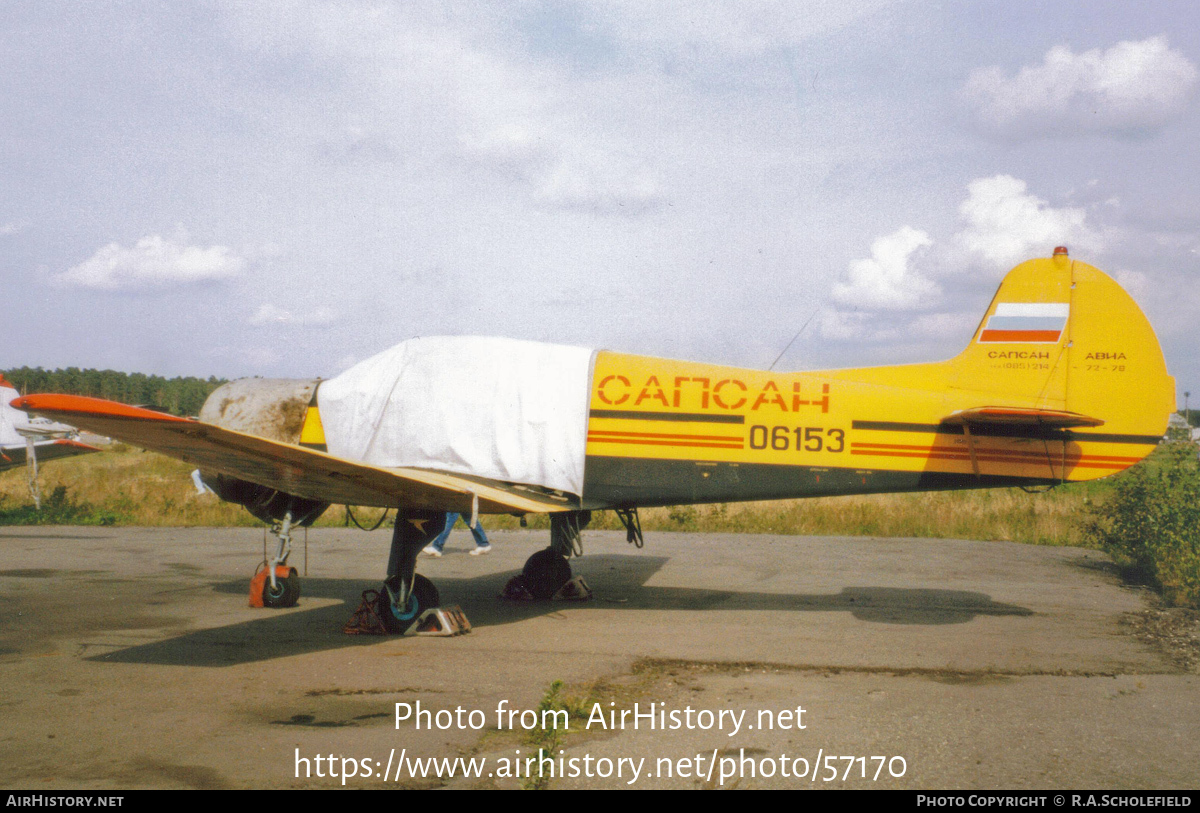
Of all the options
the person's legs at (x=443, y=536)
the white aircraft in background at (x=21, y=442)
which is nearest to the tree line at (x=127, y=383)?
the white aircraft in background at (x=21, y=442)

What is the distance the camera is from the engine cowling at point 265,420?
8.19 meters

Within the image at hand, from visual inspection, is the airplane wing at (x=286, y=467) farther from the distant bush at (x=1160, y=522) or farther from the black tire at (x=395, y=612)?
the distant bush at (x=1160, y=522)

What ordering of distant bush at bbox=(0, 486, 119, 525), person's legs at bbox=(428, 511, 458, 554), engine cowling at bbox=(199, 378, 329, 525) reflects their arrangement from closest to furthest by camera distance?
engine cowling at bbox=(199, 378, 329, 525)
person's legs at bbox=(428, 511, 458, 554)
distant bush at bbox=(0, 486, 119, 525)

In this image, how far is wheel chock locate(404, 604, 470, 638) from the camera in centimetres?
732

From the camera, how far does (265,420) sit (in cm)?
841

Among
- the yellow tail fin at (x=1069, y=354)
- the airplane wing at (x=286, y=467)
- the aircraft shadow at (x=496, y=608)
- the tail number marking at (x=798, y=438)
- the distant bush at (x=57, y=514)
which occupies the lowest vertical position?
the distant bush at (x=57, y=514)

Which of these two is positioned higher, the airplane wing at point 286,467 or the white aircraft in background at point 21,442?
the airplane wing at point 286,467

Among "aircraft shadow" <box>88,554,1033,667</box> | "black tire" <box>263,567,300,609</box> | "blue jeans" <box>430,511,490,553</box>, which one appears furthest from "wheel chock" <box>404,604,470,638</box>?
"blue jeans" <box>430,511,490,553</box>

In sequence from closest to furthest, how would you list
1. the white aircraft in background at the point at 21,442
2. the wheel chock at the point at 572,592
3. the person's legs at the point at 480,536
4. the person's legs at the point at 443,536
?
the wheel chock at the point at 572,592 → the person's legs at the point at 480,536 → the person's legs at the point at 443,536 → the white aircraft in background at the point at 21,442

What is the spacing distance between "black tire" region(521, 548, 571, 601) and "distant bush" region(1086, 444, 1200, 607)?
6.92m

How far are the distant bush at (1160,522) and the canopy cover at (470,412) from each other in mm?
7211

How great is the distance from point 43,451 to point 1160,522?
87.8 ft

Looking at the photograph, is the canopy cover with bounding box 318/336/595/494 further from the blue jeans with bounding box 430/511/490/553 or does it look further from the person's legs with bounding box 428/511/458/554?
the person's legs with bounding box 428/511/458/554
